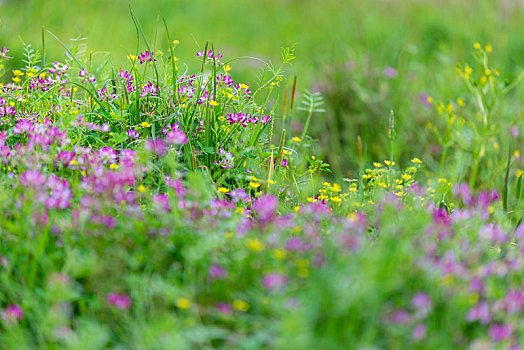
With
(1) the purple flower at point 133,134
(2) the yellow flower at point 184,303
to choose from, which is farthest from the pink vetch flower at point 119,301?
(1) the purple flower at point 133,134

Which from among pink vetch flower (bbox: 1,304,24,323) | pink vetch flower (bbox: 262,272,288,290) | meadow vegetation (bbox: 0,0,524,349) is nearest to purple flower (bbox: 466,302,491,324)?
meadow vegetation (bbox: 0,0,524,349)

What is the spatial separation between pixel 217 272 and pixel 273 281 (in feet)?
0.67

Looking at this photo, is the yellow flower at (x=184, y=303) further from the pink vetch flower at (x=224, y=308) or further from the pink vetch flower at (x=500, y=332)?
the pink vetch flower at (x=500, y=332)

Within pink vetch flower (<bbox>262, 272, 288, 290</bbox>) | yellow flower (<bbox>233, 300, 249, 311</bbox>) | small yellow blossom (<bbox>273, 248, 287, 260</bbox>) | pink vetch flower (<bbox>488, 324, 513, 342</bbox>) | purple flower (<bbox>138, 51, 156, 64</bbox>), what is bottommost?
yellow flower (<bbox>233, 300, 249, 311</bbox>)

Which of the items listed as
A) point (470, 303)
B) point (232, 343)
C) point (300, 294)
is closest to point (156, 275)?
point (232, 343)

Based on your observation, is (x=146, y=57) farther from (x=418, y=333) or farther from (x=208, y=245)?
(x=418, y=333)

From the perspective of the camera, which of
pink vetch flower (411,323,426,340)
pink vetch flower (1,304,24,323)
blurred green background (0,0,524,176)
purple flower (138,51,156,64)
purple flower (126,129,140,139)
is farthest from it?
blurred green background (0,0,524,176)

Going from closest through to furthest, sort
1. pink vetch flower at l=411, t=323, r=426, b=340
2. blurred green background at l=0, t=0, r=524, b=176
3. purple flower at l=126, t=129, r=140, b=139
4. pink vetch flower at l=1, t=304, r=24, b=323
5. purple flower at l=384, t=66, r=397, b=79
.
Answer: pink vetch flower at l=411, t=323, r=426, b=340 < pink vetch flower at l=1, t=304, r=24, b=323 < purple flower at l=126, t=129, r=140, b=139 < blurred green background at l=0, t=0, r=524, b=176 < purple flower at l=384, t=66, r=397, b=79

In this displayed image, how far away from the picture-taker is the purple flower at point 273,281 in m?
1.55

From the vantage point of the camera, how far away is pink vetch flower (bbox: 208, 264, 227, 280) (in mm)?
1680

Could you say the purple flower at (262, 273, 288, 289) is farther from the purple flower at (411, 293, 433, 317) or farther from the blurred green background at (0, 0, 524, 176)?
the blurred green background at (0, 0, 524, 176)

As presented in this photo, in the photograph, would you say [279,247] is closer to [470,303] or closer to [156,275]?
[156,275]

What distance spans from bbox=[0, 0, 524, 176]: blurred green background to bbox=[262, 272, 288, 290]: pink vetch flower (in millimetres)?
1334

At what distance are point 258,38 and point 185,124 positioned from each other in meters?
7.33
